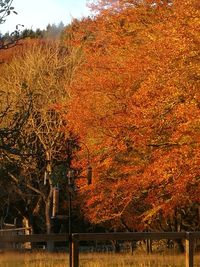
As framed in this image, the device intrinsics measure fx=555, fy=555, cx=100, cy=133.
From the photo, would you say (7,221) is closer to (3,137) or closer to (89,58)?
(89,58)

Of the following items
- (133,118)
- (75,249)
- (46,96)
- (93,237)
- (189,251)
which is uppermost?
(46,96)

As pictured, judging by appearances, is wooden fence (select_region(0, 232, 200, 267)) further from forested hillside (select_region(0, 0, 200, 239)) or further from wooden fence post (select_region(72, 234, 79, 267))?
forested hillside (select_region(0, 0, 200, 239))

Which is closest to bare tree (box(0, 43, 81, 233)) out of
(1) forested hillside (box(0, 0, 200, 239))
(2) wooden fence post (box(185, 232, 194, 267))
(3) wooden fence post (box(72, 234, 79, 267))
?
(1) forested hillside (box(0, 0, 200, 239))

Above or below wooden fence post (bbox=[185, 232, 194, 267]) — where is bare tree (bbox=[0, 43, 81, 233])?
above

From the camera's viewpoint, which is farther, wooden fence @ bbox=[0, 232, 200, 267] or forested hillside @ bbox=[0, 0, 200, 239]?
forested hillside @ bbox=[0, 0, 200, 239]

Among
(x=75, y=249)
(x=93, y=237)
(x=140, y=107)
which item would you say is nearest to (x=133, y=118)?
(x=140, y=107)

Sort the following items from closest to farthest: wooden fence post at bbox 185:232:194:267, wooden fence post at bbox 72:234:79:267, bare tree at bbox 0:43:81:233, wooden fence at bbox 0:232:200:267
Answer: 1. wooden fence at bbox 0:232:200:267
2. wooden fence post at bbox 72:234:79:267
3. wooden fence post at bbox 185:232:194:267
4. bare tree at bbox 0:43:81:233

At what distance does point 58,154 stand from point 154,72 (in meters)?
15.4

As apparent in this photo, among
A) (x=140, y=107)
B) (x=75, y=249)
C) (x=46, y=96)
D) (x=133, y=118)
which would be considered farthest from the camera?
(x=46, y=96)

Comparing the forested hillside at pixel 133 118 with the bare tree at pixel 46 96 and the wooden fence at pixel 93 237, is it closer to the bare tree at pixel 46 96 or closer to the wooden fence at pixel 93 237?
the bare tree at pixel 46 96

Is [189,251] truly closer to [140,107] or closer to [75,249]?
[75,249]

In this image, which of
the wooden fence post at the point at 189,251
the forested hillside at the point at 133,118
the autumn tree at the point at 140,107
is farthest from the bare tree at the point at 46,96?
the wooden fence post at the point at 189,251

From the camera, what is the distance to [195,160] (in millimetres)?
17000

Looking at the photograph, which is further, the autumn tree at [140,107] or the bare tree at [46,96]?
the bare tree at [46,96]
